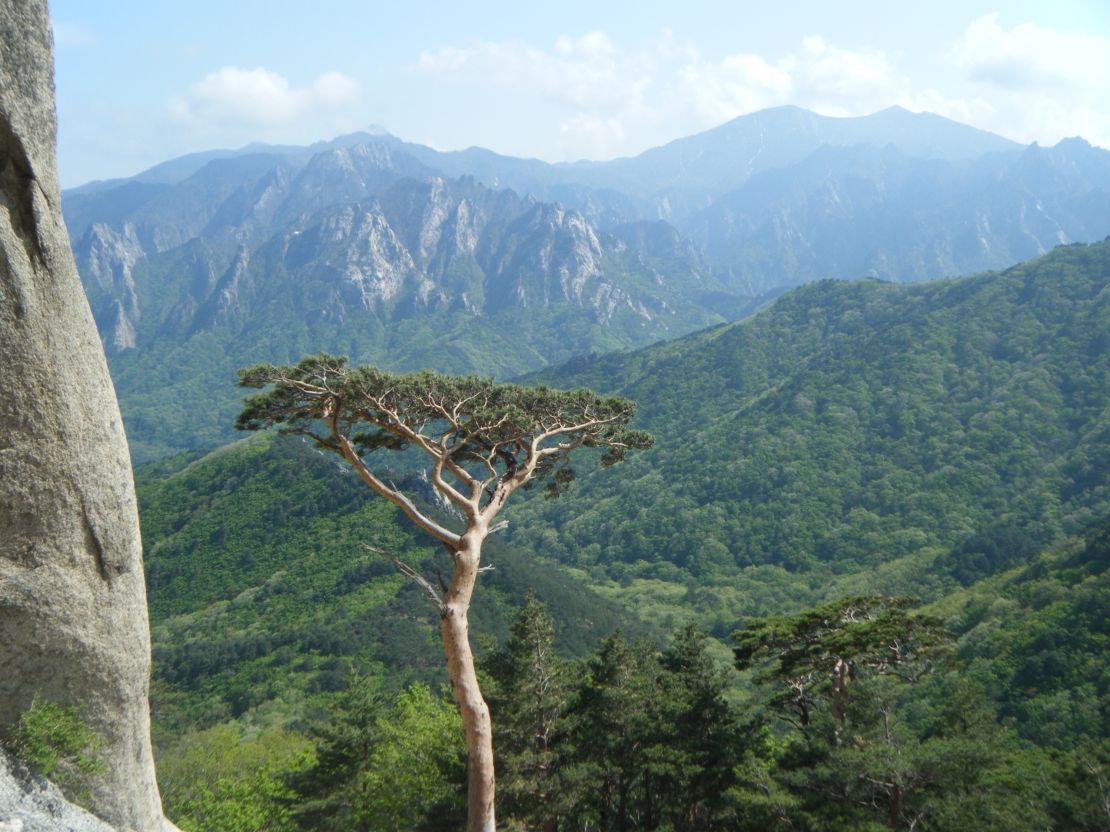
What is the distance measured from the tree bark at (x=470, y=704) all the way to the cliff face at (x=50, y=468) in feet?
19.3

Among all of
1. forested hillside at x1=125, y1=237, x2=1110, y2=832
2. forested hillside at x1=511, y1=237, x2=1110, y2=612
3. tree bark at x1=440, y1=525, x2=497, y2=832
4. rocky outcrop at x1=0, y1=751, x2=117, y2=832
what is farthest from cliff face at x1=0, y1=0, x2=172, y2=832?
forested hillside at x1=511, y1=237, x2=1110, y2=612

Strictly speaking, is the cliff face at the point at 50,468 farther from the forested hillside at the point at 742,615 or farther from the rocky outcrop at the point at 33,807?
the forested hillside at the point at 742,615

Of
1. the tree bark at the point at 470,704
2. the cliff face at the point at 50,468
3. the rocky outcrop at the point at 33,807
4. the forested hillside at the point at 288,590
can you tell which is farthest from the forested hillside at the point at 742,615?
the rocky outcrop at the point at 33,807

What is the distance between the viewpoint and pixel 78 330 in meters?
11.0

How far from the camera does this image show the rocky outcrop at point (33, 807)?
9.75m

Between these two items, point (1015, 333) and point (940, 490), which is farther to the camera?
point (1015, 333)

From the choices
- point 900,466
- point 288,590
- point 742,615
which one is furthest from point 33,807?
point 900,466

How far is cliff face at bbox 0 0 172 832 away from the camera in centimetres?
1015

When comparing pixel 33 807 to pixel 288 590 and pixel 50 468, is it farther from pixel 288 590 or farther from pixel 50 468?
pixel 288 590

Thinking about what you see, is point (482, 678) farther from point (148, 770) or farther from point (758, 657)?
point (148, 770)

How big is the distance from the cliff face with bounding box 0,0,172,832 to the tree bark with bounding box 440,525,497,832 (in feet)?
19.3

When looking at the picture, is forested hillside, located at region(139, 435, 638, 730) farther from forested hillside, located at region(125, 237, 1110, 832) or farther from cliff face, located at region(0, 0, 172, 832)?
cliff face, located at region(0, 0, 172, 832)

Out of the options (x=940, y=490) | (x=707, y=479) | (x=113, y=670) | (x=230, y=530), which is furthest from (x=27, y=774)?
(x=707, y=479)

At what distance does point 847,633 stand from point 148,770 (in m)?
19.1
